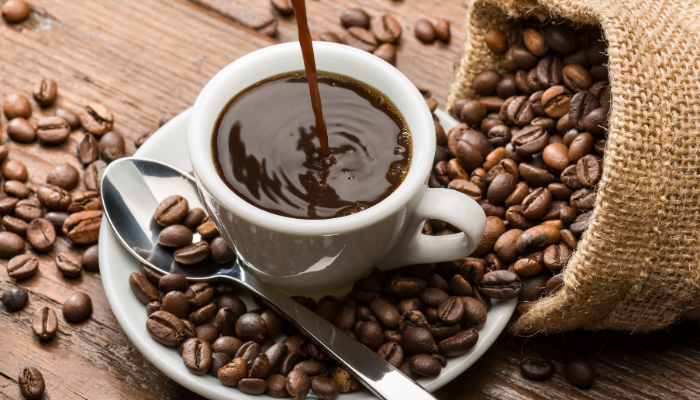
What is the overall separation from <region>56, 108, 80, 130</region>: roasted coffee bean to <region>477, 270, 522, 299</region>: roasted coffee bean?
126 centimetres

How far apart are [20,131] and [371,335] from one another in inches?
47.1

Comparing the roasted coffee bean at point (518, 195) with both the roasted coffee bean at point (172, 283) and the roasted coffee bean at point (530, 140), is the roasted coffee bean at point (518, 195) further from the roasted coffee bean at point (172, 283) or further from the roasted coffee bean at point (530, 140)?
the roasted coffee bean at point (172, 283)

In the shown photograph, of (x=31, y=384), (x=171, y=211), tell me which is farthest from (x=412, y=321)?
(x=31, y=384)

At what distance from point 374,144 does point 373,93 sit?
129 mm

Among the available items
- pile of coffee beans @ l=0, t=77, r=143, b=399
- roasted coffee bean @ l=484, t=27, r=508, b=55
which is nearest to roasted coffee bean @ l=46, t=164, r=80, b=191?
pile of coffee beans @ l=0, t=77, r=143, b=399

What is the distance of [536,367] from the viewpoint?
137 cm

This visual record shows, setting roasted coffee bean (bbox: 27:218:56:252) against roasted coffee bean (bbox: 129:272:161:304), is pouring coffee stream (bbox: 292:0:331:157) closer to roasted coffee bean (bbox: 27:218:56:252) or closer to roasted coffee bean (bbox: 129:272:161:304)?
roasted coffee bean (bbox: 129:272:161:304)

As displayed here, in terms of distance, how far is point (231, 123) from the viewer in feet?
3.82

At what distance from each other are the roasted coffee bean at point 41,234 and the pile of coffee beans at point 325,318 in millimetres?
383

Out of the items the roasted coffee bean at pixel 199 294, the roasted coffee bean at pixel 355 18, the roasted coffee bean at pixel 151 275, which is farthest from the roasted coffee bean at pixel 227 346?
the roasted coffee bean at pixel 355 18

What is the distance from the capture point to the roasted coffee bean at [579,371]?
1.34 metres

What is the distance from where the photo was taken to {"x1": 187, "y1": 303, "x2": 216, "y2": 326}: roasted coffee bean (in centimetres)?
129

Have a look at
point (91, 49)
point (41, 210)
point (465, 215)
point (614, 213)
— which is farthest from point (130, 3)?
point (614, 213)

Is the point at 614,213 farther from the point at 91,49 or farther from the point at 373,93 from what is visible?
the point at 91,49
